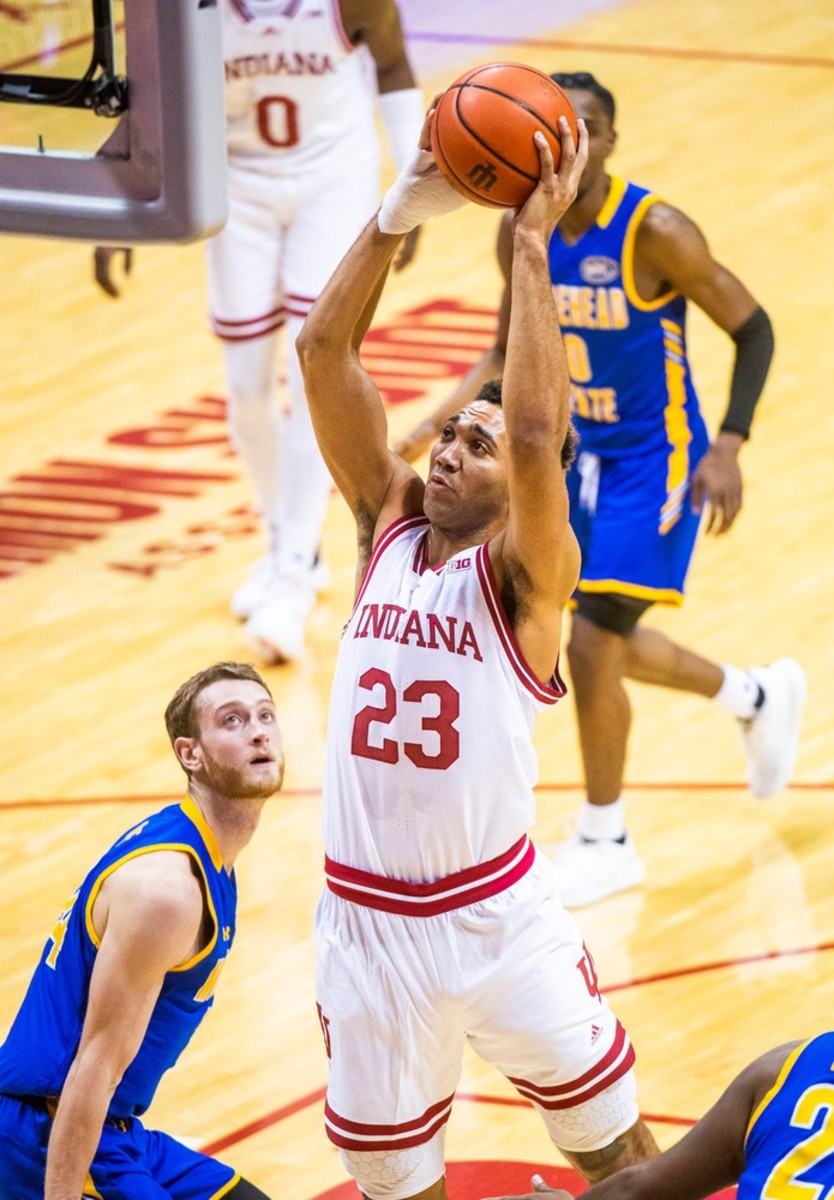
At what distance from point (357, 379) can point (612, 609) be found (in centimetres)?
189

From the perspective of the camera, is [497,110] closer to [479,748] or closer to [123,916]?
[479,748]

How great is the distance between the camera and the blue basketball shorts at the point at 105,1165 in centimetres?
398

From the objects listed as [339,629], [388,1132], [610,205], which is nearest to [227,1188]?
[388,1132]

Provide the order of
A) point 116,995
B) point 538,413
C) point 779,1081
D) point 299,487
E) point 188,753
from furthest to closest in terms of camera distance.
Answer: point 299,487 < point 188,753 < point 116,995 < point 538,413 < point 779,1081

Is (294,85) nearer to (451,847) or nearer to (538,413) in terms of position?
(538,413)

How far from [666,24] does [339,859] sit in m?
12.2

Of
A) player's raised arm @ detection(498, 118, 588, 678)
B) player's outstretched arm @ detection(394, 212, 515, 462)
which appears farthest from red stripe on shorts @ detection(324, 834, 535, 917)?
player's outstretched arm @ detection(394, 212, 515, 462)

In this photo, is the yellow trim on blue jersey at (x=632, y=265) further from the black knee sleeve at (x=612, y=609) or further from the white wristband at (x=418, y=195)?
the white wristband at (x=418, y=195)

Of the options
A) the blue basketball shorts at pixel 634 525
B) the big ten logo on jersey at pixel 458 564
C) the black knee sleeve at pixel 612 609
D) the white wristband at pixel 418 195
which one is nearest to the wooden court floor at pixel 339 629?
the black knee sleeve at pixel 612 609

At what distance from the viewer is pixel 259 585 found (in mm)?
7969

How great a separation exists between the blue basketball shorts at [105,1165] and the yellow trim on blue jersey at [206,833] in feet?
1.80

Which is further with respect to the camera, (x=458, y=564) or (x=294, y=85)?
(x=294, y=85)

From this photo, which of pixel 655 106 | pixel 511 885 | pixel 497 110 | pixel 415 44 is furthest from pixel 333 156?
pixel 415 44

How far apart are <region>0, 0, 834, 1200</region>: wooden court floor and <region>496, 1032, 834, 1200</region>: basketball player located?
1.62m
